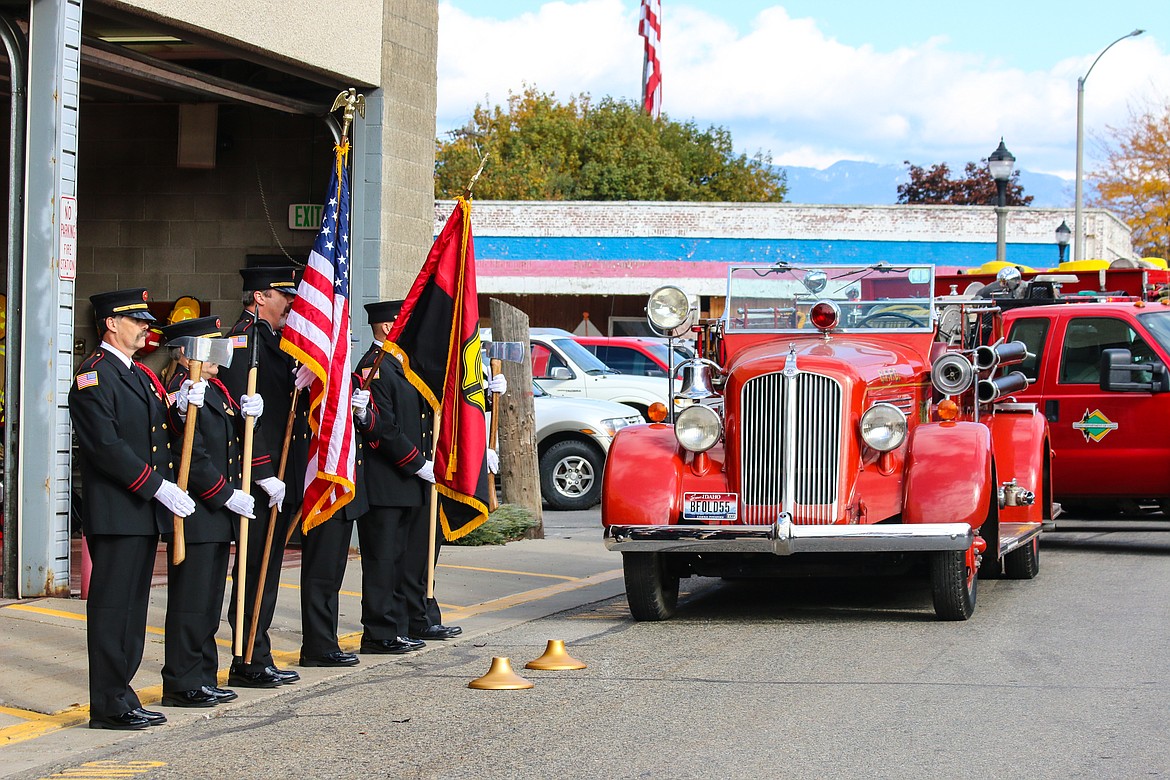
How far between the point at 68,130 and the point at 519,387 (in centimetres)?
551

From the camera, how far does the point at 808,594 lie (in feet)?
36.5

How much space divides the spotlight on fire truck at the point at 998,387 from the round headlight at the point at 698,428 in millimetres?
3037

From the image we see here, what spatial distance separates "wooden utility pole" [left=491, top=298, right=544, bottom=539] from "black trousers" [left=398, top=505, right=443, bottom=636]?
4.93m

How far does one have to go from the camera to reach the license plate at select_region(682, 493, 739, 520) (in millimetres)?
9414

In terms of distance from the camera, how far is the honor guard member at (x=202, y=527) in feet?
23.1

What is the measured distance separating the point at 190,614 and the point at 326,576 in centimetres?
123

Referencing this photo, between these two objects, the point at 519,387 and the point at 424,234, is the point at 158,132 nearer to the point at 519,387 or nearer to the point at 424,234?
the point at 424,234

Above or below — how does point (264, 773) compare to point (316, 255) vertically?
below

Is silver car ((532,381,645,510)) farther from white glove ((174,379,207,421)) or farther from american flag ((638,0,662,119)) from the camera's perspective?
american flag ((638,0,662,119))

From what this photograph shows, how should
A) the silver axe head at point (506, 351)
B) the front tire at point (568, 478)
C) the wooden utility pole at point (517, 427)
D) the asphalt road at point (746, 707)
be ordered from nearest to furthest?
the asphalt road at point (746, 707) → the silver axe head at point (506, 351) → the wooden utility pole at point (517, 427) → the front tire at point (568, 478)

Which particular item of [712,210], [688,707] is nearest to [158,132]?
[688,707]

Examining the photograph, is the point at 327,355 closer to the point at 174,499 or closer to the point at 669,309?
the point at 174,499

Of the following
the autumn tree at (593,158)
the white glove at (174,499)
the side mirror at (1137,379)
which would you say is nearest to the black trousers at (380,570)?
the white glove at (174,499)

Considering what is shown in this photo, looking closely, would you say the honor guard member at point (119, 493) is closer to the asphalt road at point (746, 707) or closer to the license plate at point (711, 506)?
the asphalt road at point (746, 707)
